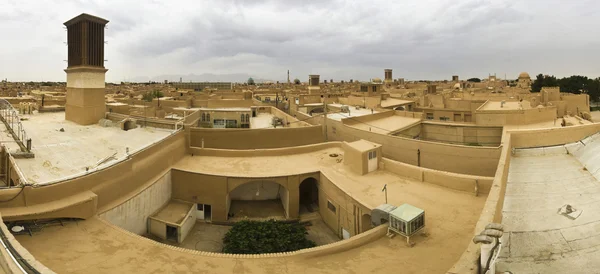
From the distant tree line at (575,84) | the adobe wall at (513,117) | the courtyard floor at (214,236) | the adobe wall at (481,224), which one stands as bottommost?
the courtyard floor at (214,236)

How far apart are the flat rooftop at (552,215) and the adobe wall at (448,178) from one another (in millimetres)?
1350

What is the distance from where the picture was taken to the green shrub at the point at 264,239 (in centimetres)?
1355

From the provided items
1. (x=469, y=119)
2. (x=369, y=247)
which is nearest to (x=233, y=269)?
(x=369, y=247)

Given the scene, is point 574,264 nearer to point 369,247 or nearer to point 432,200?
point 369,247

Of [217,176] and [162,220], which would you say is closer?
[162,220]

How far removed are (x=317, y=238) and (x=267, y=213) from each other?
352 cm

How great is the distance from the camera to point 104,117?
2389 centimetres

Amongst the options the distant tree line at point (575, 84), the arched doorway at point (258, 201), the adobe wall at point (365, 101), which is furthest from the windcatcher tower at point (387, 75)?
the arched doorway at point (258, 201)

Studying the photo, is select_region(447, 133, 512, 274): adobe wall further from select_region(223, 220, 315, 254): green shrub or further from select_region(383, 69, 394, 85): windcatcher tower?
select_region(383, 69, 394, 85): windcatcher tower

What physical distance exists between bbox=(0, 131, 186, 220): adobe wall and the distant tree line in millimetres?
68521

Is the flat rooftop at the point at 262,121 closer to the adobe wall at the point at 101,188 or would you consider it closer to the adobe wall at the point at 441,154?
the adobe wall at the point at 441,154

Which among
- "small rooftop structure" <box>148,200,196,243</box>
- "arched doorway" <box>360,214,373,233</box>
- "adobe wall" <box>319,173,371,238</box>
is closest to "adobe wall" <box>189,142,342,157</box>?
"adobe wall" <box>319,173,371,238</box>

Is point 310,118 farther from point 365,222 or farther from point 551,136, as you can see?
point 551,136

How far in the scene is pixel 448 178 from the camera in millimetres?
14641
